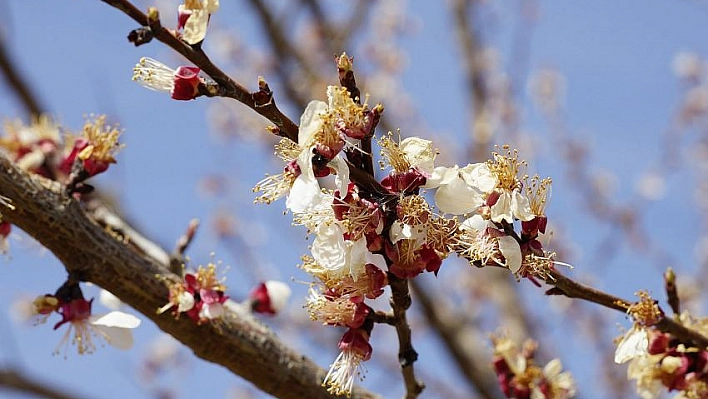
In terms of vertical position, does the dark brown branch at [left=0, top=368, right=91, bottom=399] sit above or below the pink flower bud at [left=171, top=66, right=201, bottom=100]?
above

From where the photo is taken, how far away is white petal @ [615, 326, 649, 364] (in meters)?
1.42

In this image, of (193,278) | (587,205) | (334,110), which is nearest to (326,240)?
(334,110)

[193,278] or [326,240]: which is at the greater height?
[193,278]

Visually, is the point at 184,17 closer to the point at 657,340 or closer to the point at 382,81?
the point at 657,340

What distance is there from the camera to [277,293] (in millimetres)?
1911

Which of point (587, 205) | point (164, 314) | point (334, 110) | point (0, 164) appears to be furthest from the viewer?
point (587, 205)

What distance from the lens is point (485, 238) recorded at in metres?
1.27

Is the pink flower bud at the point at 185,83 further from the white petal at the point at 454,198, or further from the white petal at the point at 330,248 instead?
the white petal at the point at 454,198

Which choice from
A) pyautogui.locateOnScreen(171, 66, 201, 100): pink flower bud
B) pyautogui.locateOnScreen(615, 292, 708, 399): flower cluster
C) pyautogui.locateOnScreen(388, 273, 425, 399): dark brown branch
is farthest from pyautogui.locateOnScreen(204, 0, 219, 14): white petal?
pyautogui.locateOnScreen(615, 292, 708, 399): flower cluster

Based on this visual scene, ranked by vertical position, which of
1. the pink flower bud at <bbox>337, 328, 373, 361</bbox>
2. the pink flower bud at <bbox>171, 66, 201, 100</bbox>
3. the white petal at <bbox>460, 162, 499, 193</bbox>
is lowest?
the pink flower bud at <bbox>337, 328, 373, 361</bbox>

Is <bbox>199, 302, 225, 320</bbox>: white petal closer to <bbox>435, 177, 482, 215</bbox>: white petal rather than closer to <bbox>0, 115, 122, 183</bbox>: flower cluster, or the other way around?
<bbox>0, 115, 122, 183</bbox>: flower cluster

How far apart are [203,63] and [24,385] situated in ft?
→ 8.90

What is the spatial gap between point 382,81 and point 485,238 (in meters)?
8.01

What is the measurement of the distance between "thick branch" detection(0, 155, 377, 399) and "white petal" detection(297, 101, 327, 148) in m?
0.58
